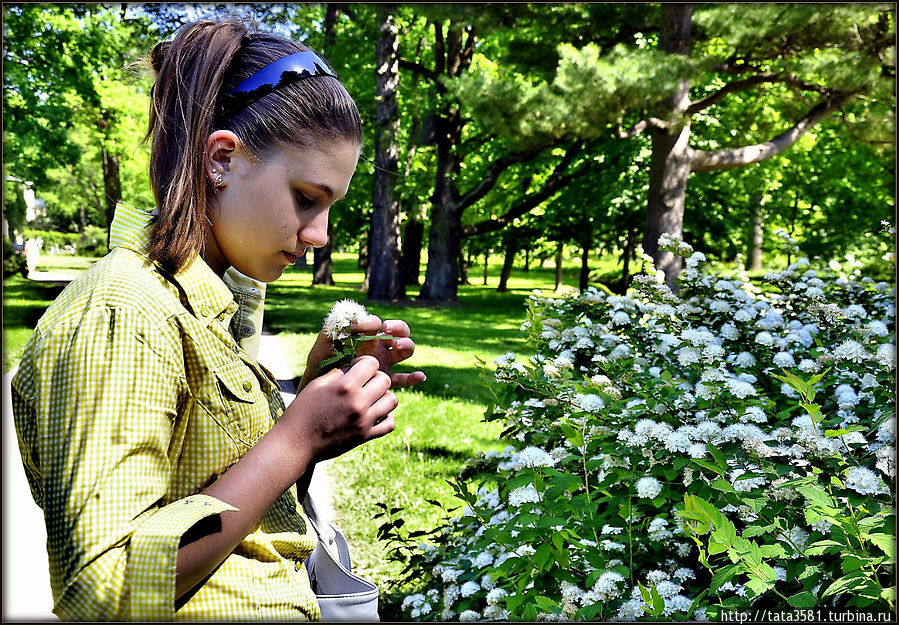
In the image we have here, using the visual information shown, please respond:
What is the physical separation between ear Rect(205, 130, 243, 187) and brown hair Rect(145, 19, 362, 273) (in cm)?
1

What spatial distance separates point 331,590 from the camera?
1.45 meters

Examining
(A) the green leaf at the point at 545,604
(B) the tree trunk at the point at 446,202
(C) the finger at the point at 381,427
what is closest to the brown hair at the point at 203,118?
(C) the finger at the point at 381,427

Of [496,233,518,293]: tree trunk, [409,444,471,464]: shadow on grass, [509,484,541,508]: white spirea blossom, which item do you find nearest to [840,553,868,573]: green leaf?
[509,484,541,508]: white spirea blossom

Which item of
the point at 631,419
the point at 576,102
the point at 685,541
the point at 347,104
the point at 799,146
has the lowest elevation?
the point at 685,541

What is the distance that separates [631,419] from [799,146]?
22721mm

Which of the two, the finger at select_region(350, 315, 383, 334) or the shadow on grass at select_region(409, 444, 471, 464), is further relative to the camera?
the shadow on grass at select_region(409, 444, 471, 464)

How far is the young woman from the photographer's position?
3.12 ft

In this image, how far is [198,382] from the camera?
1112 mm

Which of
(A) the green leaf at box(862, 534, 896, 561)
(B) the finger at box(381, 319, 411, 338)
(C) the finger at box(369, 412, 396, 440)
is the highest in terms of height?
(B) the finger at box(381, 319, 411, 338)

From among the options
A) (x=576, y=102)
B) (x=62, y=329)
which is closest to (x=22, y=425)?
(x=62, y=329)

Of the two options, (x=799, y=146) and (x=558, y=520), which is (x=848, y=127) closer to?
(x=799, y=146)

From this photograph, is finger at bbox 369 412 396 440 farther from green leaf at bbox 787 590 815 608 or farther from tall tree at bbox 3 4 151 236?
tall tree at bbox 3 4 151 236

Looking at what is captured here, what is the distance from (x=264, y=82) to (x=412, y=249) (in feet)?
69.6

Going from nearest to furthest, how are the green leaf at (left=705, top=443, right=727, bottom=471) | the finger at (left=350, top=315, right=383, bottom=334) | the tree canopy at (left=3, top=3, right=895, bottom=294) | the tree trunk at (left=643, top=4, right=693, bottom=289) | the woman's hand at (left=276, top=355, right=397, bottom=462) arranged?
the woman's hand at (left=276, top=355, right=397, bottom=462) < the finger at (left=350, top=315, right=383, bottom=334) < the green leaf at (left=705, top=443, right=727, bottom=471) < the tree canopy at (left=3, top=3, right=895, bottom=294) < the tree trunk at (left=643, top=4, right=693, bottom=289)
